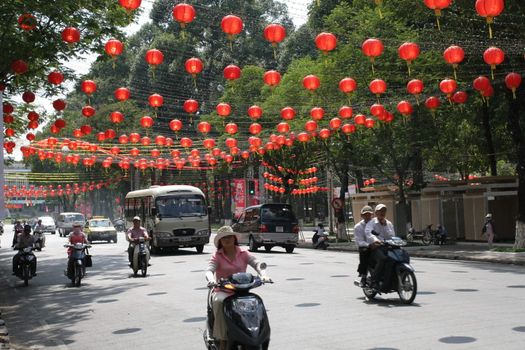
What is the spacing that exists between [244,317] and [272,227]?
72.3 ft

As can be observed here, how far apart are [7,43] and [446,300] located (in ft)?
38.9

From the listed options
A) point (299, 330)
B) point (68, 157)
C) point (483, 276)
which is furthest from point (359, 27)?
point (299, 330)

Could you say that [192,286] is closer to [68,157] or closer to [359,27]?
[359,27]

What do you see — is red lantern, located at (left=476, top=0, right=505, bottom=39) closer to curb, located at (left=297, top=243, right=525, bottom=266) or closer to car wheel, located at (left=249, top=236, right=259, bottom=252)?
curb, located at (left=297, top=243, right=525, bottom=266)

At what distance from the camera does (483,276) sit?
1592 centimetres

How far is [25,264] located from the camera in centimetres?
1775

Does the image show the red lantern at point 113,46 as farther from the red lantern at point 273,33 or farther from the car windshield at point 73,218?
the car windshield at point 73,218

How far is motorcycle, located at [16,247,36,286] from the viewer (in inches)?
700

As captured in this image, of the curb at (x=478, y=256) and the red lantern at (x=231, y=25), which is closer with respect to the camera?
the red lantern at (x=231, y=25)

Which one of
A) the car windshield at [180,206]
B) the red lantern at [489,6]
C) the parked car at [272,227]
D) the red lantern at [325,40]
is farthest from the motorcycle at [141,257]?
the red lantern at [489,6]

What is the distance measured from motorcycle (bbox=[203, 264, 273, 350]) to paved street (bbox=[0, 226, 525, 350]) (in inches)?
77.9

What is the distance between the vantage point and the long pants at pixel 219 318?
6.27 m

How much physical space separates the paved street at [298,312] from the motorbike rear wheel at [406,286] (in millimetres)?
161

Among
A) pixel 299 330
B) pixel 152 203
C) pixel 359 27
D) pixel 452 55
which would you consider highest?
pixel 359 27
